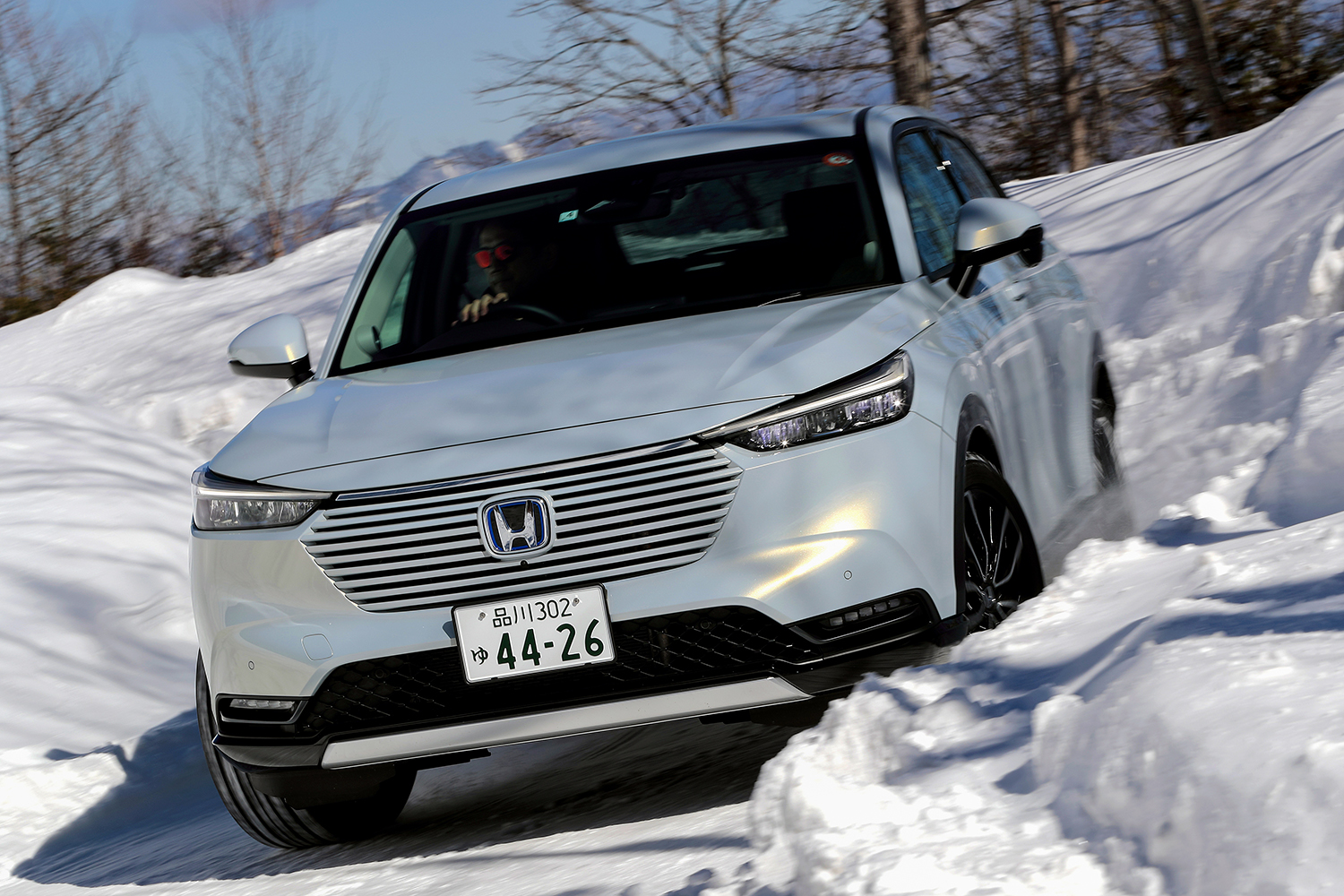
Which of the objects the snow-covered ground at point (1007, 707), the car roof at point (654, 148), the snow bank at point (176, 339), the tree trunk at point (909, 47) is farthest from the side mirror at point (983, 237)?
the tree trunk at point (909, 47)

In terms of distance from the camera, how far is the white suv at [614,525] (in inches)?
128

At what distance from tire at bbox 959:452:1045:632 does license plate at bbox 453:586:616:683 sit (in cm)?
86

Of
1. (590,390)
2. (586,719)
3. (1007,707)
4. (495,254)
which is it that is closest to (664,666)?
(586,719)

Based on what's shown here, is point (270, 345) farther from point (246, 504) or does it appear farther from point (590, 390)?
point (590, 390)

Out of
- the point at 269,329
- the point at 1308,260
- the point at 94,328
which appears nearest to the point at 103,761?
the point at 269,329

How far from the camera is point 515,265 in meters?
4.66

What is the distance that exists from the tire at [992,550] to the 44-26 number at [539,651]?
0.86m

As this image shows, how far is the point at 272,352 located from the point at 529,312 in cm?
86

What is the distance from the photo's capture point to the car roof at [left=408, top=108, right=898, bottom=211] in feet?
15.9

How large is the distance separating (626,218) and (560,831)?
1913 mm

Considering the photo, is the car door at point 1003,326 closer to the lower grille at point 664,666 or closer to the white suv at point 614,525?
the white suv at point 614,525

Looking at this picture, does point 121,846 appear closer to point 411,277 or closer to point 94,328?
point 411,277

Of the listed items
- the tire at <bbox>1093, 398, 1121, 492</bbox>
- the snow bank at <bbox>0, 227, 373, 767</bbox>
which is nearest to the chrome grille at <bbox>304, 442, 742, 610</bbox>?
the snow bank at <bbox>0, 227, 373, 767</bbox>

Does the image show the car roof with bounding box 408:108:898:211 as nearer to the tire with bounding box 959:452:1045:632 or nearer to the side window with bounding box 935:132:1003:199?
the side window with bounding box 935:132:1003:199
